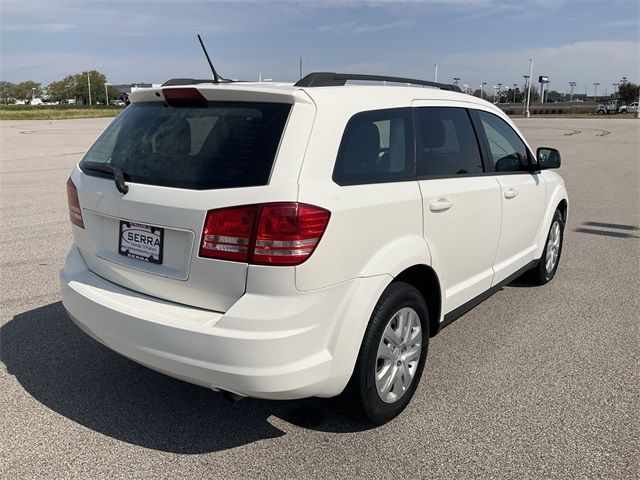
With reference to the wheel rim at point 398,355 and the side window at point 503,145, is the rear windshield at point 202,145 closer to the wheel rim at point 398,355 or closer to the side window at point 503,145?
the wheel rim at point 398,355

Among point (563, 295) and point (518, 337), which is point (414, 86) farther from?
point (563, 295)

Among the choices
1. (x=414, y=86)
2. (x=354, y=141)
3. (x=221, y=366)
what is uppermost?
(x=414, y=86)

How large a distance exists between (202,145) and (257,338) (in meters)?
0.96

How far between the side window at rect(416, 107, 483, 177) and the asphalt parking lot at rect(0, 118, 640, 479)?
4.30ft

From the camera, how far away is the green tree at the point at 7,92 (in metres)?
160

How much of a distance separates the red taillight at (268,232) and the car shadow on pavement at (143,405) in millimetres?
984

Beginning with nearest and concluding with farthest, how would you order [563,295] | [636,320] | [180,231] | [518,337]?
[180,231]
[518,337]
[636,320]
[563,295]

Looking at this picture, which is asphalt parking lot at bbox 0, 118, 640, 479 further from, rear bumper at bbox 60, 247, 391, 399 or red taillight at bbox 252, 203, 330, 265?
red taillight at bbox 252, 203, 330, 265

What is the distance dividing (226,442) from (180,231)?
1139 mm

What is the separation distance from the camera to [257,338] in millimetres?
2457

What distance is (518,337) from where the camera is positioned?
4.31 meters

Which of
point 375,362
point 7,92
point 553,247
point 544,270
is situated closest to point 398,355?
point 375,362

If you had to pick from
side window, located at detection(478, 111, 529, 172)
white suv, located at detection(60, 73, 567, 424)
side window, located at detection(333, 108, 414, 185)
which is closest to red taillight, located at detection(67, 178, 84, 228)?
white suv, located at detection(60, 73, 567, 424)

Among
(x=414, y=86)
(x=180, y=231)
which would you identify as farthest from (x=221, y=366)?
(x=414, y=86)
